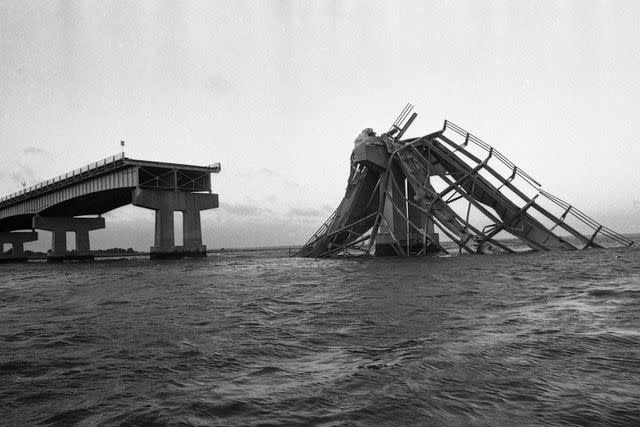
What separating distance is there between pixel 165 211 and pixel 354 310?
44.3m

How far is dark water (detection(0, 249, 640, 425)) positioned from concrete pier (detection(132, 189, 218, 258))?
1530 inches

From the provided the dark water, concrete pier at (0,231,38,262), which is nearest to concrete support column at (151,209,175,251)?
the dark water

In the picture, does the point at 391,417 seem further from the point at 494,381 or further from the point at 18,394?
the point at 18,394

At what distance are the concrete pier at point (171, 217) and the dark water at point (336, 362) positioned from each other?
127 ft

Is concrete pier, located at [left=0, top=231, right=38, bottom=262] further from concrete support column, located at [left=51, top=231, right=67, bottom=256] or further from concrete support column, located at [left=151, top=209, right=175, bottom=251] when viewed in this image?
concrete support column, located at [left=151, top=209, right=175, bottom=251]

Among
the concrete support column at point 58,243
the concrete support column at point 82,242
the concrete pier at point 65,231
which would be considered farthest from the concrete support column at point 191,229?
the concrete support column at point 58,243

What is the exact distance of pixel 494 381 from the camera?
204 inches

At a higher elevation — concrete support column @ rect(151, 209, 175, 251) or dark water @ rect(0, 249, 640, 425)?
concrete support column @ rect(151, 209, 175, 251)

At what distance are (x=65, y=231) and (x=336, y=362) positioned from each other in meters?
75.7

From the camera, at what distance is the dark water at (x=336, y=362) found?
14.5 feet

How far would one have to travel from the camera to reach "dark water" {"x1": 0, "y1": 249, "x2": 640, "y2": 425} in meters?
4.43

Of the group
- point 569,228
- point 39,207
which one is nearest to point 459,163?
point 569,228

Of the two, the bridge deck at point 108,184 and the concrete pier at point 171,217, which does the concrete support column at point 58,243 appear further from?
the concrete pier at point 171,217

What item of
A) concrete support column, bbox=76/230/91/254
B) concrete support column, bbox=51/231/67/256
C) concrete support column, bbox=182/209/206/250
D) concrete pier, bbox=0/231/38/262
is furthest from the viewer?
concrete pier, bbox=0/231/38/262
